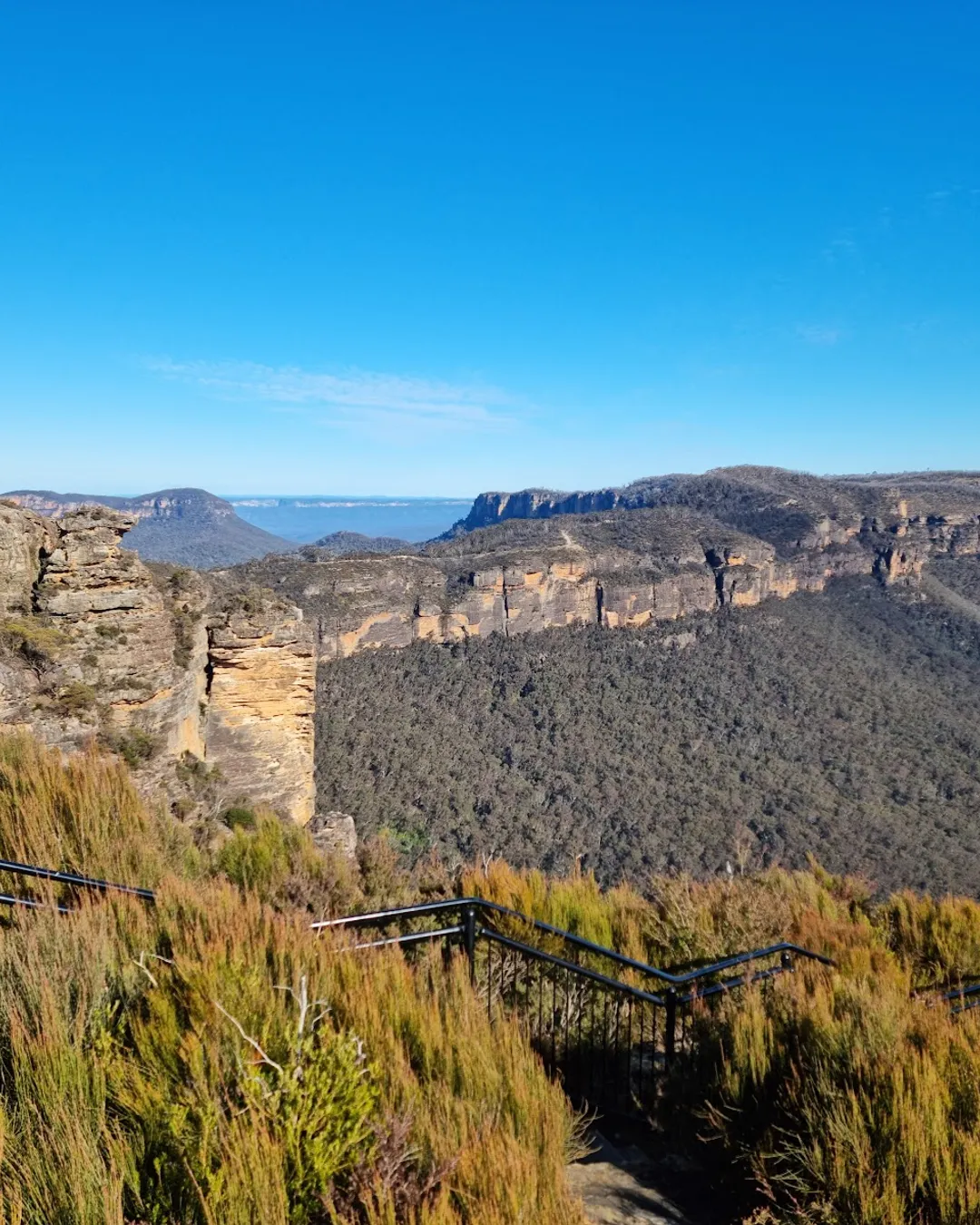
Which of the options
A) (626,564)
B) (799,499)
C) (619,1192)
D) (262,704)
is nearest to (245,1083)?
(619,1192)

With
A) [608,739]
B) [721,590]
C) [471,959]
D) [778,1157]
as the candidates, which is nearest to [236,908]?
[471,959]

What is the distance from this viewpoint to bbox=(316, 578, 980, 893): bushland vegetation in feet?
110

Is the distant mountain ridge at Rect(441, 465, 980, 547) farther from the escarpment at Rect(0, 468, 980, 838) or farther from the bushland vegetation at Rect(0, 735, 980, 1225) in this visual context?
the bushland vegetation at Rect(0, 735, 980, 1225)

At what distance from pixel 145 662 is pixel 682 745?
42470mm

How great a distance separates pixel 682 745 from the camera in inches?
1870

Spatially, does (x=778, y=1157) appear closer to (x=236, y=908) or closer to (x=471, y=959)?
(x=471, y=959)

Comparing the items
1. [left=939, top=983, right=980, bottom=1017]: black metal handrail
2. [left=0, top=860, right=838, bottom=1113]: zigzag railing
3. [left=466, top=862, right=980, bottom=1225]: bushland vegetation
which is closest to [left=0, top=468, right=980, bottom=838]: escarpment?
[left=0, top=860, right=838, bottom=1113]: zigzag railing

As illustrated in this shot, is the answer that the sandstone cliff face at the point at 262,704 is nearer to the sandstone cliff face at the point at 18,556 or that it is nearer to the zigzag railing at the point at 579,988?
the sandstone cliff face at the point at 18,556

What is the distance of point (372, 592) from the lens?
50375 mm

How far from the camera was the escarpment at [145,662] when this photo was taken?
874 cm

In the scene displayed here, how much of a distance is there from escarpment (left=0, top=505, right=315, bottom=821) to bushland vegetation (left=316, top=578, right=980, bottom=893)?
1976cm

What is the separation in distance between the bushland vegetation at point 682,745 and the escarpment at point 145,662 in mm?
19765

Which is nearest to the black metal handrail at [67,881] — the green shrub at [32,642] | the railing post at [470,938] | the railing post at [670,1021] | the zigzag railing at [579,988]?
the zigzag railing at [579,988]

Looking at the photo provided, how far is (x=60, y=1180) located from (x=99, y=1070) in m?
0.44
